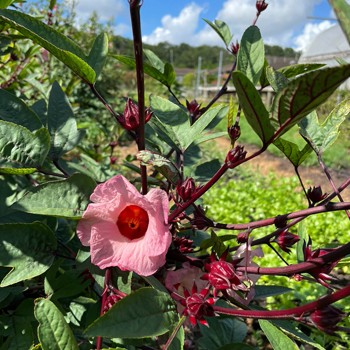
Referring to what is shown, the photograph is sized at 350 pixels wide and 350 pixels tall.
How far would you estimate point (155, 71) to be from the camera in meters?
0.76

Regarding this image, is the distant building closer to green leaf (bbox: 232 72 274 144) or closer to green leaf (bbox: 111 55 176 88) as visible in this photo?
green leaf (bbox: 111 55 176 88)

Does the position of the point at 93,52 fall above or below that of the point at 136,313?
above

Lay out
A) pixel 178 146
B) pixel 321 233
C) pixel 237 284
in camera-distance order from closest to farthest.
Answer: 1. pixel 237 284
2. pixel 178 146
3. pixel 321 233

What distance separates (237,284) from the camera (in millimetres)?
493

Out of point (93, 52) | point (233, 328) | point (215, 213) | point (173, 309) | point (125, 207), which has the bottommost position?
point (215, 213)

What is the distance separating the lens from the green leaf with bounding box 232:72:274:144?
383 millimetres

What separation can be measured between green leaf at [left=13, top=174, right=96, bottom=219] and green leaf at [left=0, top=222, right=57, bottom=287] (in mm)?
79

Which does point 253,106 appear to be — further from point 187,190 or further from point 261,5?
point 261,5

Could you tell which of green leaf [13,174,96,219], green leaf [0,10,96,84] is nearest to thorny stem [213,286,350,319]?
green leaf [13,174,96,219]

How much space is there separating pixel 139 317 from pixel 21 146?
0.33m

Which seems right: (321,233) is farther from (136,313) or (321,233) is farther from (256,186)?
(136,313)

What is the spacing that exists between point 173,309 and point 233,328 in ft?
1.79

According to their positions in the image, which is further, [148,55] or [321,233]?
[321,233]

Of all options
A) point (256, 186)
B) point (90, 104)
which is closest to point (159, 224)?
point (256, 186)
